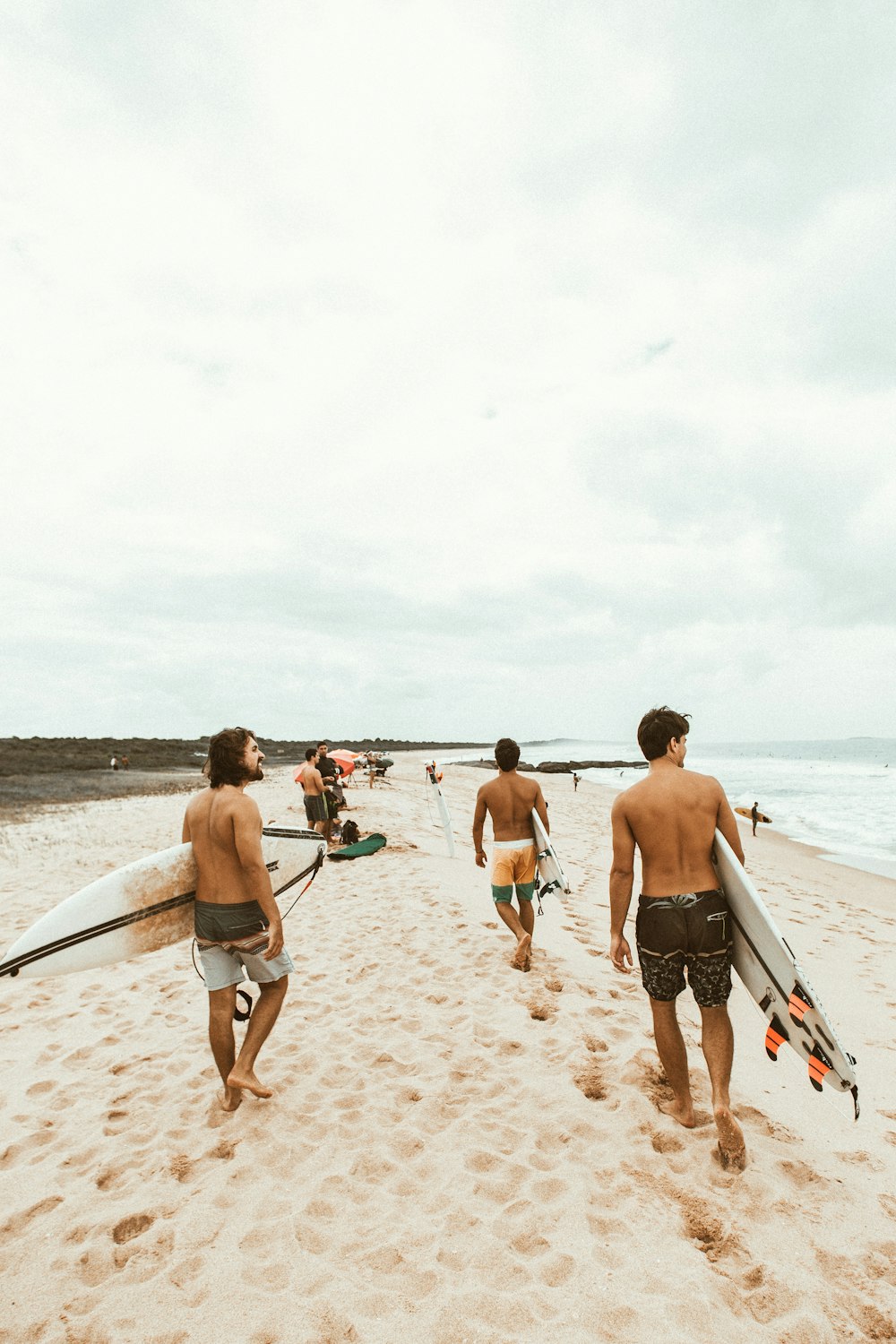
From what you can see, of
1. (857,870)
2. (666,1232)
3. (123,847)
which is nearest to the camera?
(666,1232)

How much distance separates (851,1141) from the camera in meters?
3.39

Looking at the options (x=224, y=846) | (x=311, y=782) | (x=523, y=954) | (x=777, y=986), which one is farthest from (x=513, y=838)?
(x=311, y=782)

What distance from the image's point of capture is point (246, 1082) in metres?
3.55

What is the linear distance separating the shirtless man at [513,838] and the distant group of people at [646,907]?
2.20 metres

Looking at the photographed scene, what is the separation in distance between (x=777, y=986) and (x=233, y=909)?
2.87m

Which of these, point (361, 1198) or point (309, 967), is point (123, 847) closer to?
point (309, 967)

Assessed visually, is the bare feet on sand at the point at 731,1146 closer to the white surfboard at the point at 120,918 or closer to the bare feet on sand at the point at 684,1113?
the bare feet on sand at the point at 684,1113

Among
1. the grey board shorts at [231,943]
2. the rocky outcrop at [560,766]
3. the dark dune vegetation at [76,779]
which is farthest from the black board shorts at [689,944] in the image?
the rocky outcrop at [560,766]

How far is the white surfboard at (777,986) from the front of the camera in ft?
10.1

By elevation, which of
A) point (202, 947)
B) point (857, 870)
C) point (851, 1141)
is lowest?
point (857, 870)

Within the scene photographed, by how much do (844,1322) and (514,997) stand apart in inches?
115

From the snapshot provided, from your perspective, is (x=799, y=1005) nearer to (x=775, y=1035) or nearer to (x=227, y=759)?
(x=775, y=1035)

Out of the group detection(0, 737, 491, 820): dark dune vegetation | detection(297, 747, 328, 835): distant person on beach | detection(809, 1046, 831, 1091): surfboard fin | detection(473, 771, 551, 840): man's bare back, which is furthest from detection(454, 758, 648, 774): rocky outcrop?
detection(809, 1046, 831, 1091): surfboard fin

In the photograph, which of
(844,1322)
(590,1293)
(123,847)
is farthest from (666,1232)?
(123,847)
